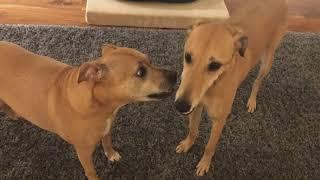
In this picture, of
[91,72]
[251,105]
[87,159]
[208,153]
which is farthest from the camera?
[251,105]

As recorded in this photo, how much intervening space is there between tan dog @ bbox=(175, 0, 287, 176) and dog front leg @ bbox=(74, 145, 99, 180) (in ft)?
1.53

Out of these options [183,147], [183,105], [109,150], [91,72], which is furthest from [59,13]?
[183,105]

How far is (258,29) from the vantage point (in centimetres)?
192

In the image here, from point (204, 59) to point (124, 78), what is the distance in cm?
32

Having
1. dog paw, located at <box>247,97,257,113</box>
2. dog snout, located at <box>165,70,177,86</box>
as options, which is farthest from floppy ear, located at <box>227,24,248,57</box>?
dog paw, located at <box>247,97,257,113</box>

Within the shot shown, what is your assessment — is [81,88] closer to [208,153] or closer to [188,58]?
[188,58]

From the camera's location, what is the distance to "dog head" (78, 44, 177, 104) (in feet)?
5.01

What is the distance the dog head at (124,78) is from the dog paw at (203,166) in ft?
1.94

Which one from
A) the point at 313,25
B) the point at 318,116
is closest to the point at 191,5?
the point at 313,25

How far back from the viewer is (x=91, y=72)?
4.95 ft

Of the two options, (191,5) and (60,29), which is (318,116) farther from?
(60,29)

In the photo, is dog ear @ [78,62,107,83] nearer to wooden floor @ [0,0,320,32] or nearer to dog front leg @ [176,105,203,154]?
dog front leg @ [176,105,203,154]

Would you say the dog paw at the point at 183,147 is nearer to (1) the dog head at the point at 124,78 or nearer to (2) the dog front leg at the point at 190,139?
(2) the dog front leg at the point at 190,139

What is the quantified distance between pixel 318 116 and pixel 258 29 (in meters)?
0.78
